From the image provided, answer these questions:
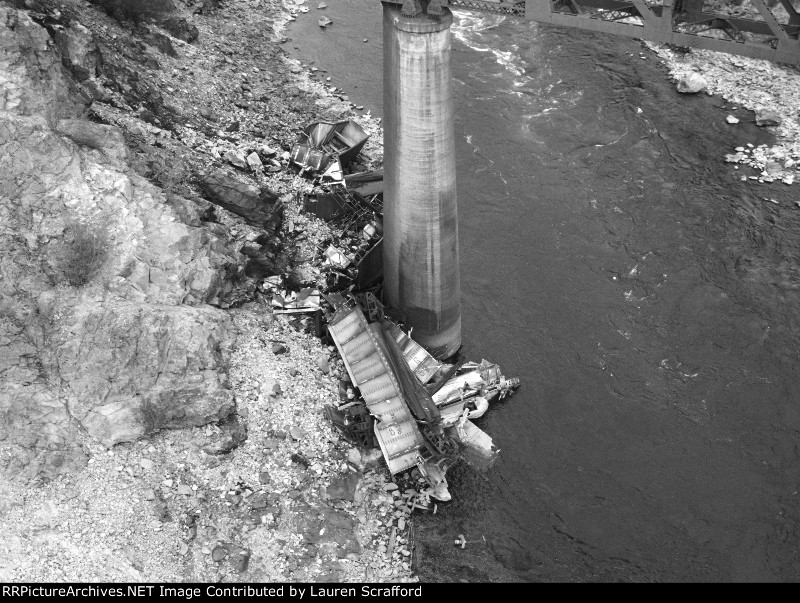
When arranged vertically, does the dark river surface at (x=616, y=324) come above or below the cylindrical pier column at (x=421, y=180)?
below

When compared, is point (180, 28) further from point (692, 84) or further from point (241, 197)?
point (692, 84)

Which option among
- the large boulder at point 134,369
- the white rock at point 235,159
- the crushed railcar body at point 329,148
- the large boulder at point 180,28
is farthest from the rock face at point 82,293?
the large boulder at point 180,28

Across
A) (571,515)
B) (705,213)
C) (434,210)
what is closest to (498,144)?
(705,213)

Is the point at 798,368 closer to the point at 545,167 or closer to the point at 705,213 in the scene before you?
the point at 705,213

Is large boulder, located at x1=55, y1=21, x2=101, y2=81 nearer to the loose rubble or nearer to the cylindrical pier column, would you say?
the cylindrical pier column

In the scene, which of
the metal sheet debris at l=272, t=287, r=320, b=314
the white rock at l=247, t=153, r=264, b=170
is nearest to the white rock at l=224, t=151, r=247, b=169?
the white rock at l=247, t=153, r=264, b=170

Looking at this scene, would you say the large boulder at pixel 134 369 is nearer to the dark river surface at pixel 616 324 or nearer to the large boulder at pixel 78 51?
the dark river surface at pixel 616 324
